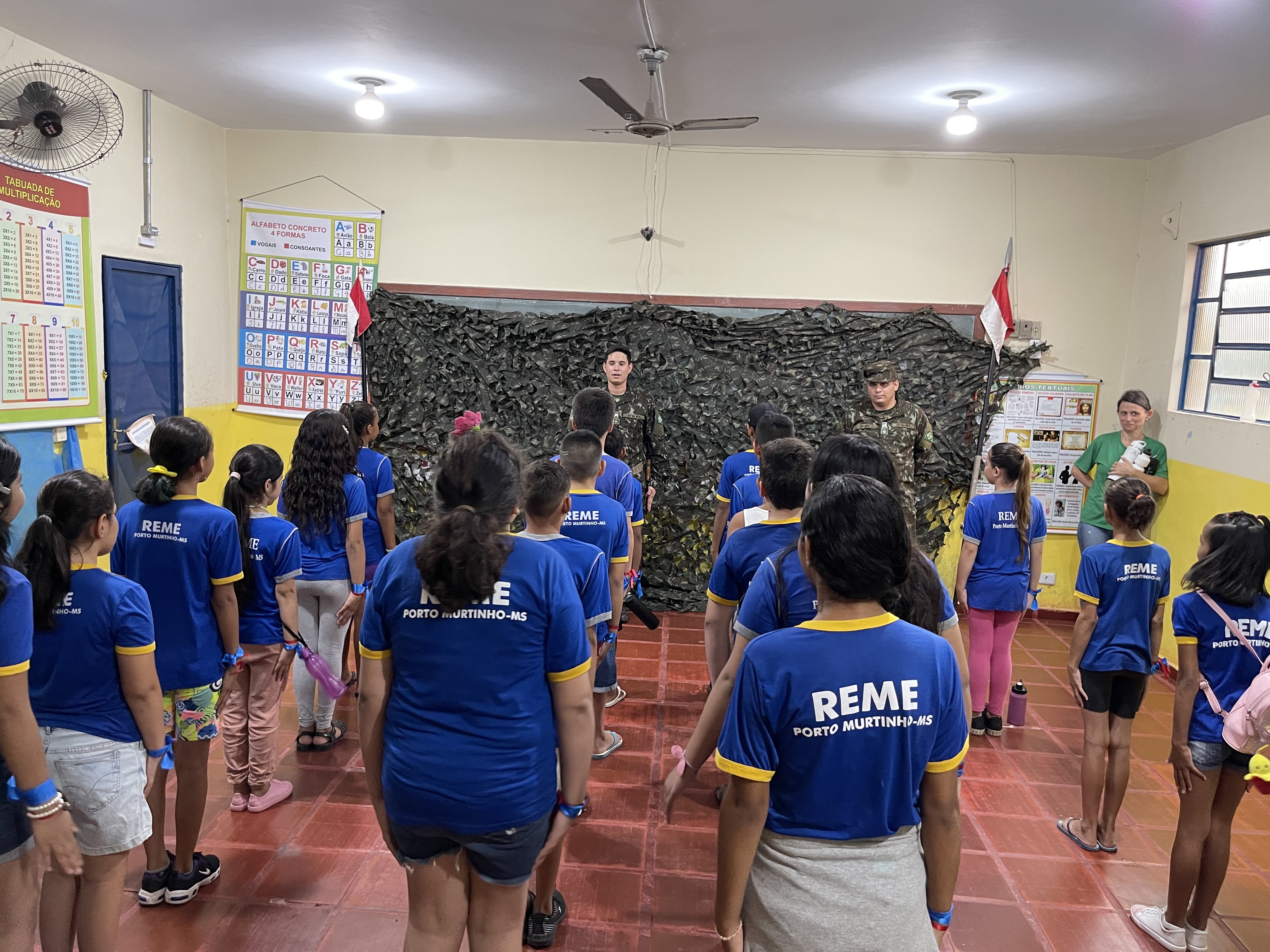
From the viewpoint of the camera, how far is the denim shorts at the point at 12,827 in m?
1.70

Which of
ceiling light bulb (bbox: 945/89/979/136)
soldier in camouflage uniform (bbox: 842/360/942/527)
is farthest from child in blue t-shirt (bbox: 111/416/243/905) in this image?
ceiling light bulb (bbox: 945/89/979/136)

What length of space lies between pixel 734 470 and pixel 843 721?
9.27 feet

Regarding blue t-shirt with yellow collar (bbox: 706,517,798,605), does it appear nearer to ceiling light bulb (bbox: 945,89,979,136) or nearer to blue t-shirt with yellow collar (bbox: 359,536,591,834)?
blue t-shirt with yellow collar (bbox: 359,536,591,834)

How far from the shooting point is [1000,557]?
3934 millimetres

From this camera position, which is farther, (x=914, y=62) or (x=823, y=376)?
(x=823, y=376)

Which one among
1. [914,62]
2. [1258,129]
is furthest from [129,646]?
[1258,129]

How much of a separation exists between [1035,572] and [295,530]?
3.30 m

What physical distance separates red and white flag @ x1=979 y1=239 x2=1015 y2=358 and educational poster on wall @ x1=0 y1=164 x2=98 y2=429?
5.73m

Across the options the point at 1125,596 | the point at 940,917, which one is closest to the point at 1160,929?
the point at 1125,596

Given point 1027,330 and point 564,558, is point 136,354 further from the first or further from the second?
point 1027,330

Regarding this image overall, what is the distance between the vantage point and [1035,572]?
398 centimetres

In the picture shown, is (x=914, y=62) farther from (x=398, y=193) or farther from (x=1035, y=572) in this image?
Answer: (x=398, y=193)

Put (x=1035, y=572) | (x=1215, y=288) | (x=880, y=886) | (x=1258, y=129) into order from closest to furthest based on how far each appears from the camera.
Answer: (x=880, y=886) < (x=1035, y=572) < (x=1258, y=129) < (x=1215, y=288)

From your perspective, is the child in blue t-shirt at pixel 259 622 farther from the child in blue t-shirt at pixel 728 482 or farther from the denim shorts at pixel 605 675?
the child in blue t-shirt at pixel 728 482
